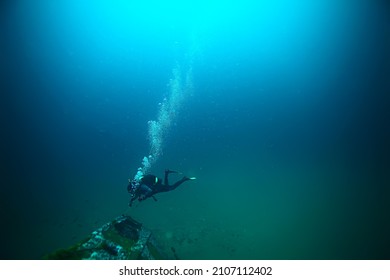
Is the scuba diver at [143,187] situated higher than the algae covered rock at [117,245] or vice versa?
the scuba diver at [143,187]

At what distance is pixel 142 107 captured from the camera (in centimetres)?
4869

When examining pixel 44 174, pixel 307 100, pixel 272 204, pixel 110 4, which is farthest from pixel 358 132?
pixel 44 174

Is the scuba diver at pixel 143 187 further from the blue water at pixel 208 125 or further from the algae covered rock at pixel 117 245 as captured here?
the blue water at pixel 208 125

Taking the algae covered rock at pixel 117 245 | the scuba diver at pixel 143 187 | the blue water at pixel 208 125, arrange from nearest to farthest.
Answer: the algae covered rock at pixel 117 245, the scuba diver at pixel 143 187, the blue water at pixel 208 125

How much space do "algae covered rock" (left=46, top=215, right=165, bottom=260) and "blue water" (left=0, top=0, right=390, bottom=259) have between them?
404 inches

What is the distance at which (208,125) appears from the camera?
160 ft

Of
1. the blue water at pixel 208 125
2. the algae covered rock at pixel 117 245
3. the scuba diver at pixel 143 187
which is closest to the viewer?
the algae covered rock at pixel 117 245

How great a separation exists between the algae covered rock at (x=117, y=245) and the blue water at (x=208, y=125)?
10.3m

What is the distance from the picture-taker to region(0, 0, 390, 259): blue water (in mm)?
20548

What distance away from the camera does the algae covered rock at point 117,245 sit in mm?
4684

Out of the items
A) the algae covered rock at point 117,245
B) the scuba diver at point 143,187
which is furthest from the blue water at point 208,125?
the algae covered rock at point 117,245

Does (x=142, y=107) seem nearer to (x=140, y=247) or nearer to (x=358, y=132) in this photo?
(x=358, y=132)

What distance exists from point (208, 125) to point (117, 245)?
144 ft
